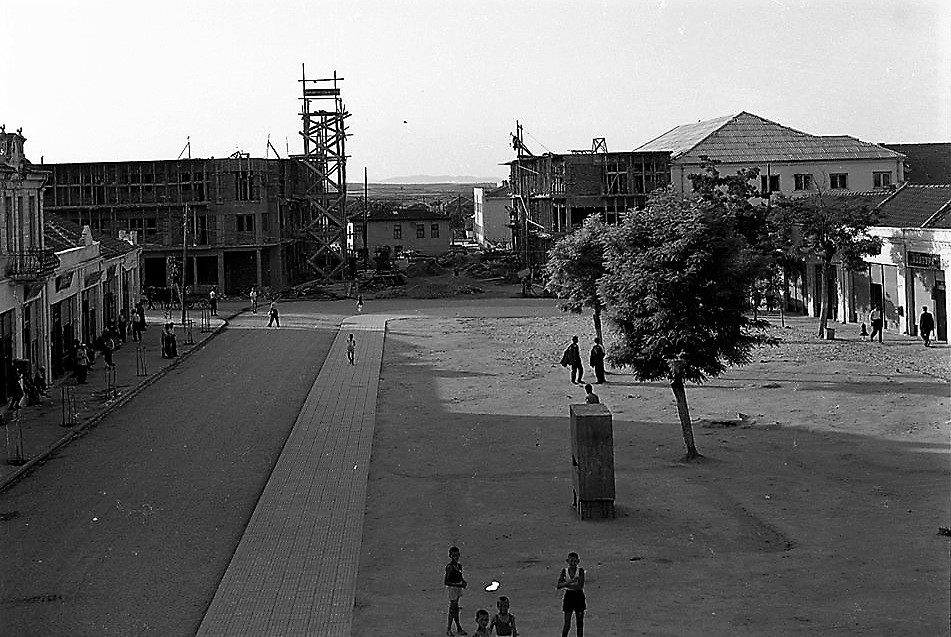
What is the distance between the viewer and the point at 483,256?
300 feet

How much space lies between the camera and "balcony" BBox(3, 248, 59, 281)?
30.3m

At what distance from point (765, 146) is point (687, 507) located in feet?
185

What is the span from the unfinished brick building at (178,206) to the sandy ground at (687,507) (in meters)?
38.1

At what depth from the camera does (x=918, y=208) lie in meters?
44.2

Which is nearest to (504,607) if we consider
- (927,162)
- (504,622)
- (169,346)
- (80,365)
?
(504,622)

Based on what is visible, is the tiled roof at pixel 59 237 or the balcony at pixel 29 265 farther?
the tiled roof at pixel 59 237

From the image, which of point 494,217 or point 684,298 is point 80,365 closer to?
point 684,298

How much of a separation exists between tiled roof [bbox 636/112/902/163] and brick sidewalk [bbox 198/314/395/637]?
46.0 metres

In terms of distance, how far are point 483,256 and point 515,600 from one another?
77.4 meters

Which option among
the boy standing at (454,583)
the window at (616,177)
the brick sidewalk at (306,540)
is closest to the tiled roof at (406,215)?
the window at (616,177)

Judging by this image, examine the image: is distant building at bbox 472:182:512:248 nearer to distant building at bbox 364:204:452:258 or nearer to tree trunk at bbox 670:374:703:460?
distant building at bbox 364:204:452:258

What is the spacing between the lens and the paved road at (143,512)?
47.9 feet

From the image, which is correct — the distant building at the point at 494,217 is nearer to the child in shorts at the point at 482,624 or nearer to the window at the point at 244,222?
the window at the point at 244,222

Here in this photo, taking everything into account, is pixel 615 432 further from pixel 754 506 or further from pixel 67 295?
pixel 67 295
